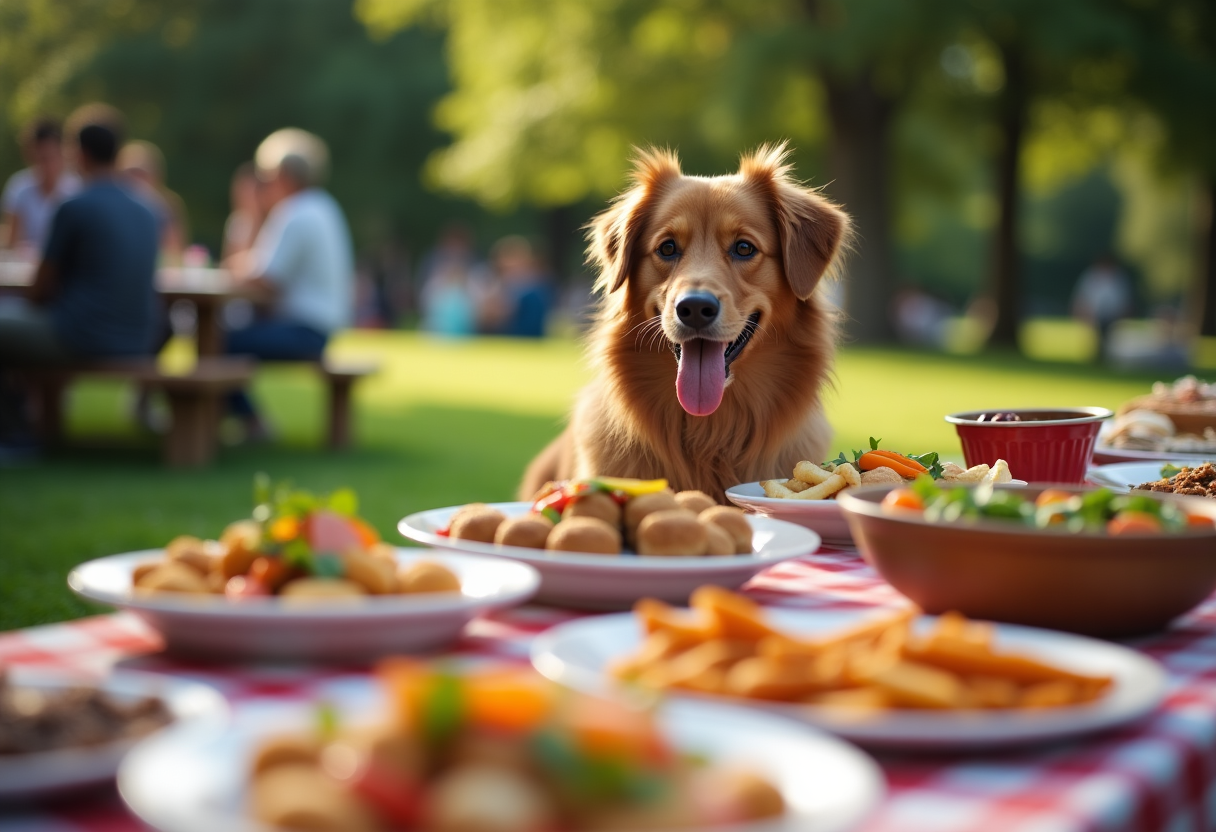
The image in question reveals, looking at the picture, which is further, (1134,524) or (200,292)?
(200,292)

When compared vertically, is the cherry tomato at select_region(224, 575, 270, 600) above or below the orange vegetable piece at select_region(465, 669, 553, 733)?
below

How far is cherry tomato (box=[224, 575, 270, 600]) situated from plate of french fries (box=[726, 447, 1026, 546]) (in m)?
1.14

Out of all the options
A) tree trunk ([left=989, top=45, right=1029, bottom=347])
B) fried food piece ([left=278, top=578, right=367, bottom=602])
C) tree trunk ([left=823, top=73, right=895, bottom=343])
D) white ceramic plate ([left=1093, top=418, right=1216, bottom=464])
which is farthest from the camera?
tree trunk ([left=989, top=45, right=1029, bottom=347])

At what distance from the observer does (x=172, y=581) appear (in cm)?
154

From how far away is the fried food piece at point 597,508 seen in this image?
192 centimetres

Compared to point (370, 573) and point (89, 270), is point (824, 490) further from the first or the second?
point (89, 270)

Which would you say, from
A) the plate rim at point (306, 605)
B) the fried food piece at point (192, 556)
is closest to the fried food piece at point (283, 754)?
the plate rim at point (306, 605)

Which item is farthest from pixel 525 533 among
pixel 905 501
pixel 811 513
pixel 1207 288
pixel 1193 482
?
pixel 1207 288

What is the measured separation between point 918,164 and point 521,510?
2873cm

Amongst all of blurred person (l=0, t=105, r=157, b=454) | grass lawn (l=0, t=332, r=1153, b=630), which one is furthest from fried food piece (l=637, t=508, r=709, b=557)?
blurred person (l=0, t=105, r=157, b=454)

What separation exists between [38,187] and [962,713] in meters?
11.6

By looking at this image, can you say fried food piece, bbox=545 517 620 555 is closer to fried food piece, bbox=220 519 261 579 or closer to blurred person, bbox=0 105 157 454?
fried food piece, bbox=220 519 261 579

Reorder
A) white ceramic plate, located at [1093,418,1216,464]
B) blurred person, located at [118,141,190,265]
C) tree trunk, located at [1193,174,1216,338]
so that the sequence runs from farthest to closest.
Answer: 1. tree trunk, located at [1193,174,1216,338]
2. blurred person, located at [118,141,190,265]
3. white ceramic plate, located at [1093,418,1216,464]

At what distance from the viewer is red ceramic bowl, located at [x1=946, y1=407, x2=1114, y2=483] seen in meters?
2.67
